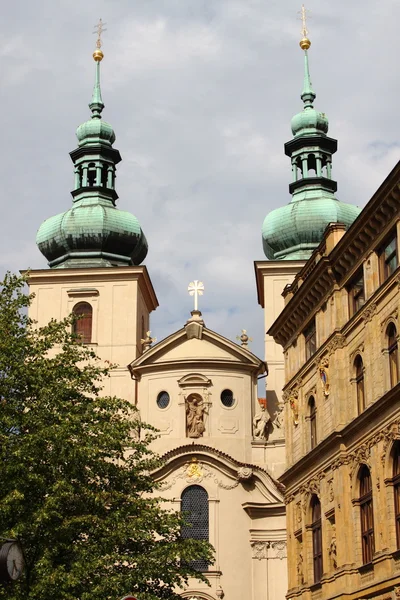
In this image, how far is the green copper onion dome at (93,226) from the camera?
174 feet

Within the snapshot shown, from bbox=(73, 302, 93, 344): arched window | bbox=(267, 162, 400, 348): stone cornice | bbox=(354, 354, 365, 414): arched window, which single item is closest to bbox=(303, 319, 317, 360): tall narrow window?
bbox=(267, 162, 400, 348): stone cornice

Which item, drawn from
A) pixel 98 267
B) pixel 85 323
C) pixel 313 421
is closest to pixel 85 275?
pixel 98 267

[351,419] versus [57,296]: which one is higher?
[57,296]

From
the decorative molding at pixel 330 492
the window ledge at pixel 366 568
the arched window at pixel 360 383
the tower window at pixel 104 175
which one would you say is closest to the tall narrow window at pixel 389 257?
the arched window at pixel 360 383

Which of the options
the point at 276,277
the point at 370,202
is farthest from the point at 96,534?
the point at 276,277

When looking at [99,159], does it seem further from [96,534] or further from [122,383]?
[96,534]

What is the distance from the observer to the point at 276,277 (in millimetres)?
51656

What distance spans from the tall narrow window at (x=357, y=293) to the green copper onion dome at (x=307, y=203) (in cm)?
2222

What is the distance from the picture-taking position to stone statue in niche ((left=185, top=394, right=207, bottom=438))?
45.4 meters

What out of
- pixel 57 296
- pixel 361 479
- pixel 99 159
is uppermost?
pixel 99 159

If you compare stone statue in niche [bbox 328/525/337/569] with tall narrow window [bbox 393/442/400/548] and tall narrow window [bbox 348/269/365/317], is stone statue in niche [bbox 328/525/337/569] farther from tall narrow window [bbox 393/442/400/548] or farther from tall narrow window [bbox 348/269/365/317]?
tall narrow window [bbox 348/269/365/317]

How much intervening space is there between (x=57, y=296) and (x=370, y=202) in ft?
92.6

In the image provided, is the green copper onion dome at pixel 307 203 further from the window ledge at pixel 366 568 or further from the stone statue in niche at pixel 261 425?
the window ledge at pixel 366 568

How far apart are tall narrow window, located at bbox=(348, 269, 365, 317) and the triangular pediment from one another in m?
18.6
